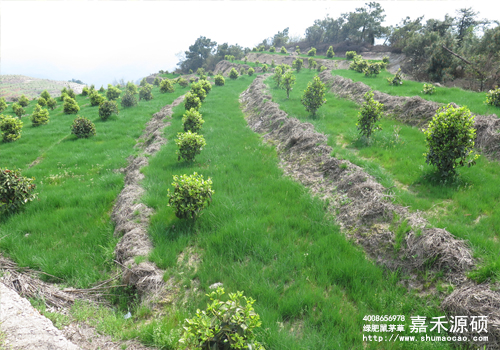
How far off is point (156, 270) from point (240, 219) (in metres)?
2.20

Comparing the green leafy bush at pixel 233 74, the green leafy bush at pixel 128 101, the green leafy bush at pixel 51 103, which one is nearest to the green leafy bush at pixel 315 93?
the green leafy bush at pixel 128 101

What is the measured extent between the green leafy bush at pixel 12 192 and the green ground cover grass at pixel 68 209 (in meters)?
0.28

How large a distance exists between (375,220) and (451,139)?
10.8 ft

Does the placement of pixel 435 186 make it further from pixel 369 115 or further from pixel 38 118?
pixel 38 118

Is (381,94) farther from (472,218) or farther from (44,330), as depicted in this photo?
(44,330)

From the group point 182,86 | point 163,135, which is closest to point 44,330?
point 163,135

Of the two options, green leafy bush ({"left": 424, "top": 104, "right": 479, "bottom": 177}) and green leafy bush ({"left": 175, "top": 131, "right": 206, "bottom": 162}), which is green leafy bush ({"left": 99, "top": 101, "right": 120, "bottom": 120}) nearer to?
green leafy bush ({"left": 175, "top": 131, "right": 206, "bottom": 162})

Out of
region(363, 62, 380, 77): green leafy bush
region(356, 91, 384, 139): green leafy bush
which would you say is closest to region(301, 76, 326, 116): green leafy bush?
region(356, 91, 384, 139): green leafy bush

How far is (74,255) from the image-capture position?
519 centimetres

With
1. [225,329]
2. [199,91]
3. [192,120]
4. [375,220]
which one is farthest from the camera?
[199,91]

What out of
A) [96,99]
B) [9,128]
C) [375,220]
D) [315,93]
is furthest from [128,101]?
[375,220]

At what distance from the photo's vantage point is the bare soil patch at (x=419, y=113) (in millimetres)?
7562

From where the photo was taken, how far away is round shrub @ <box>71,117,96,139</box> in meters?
13.9

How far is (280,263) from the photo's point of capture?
447 cm
